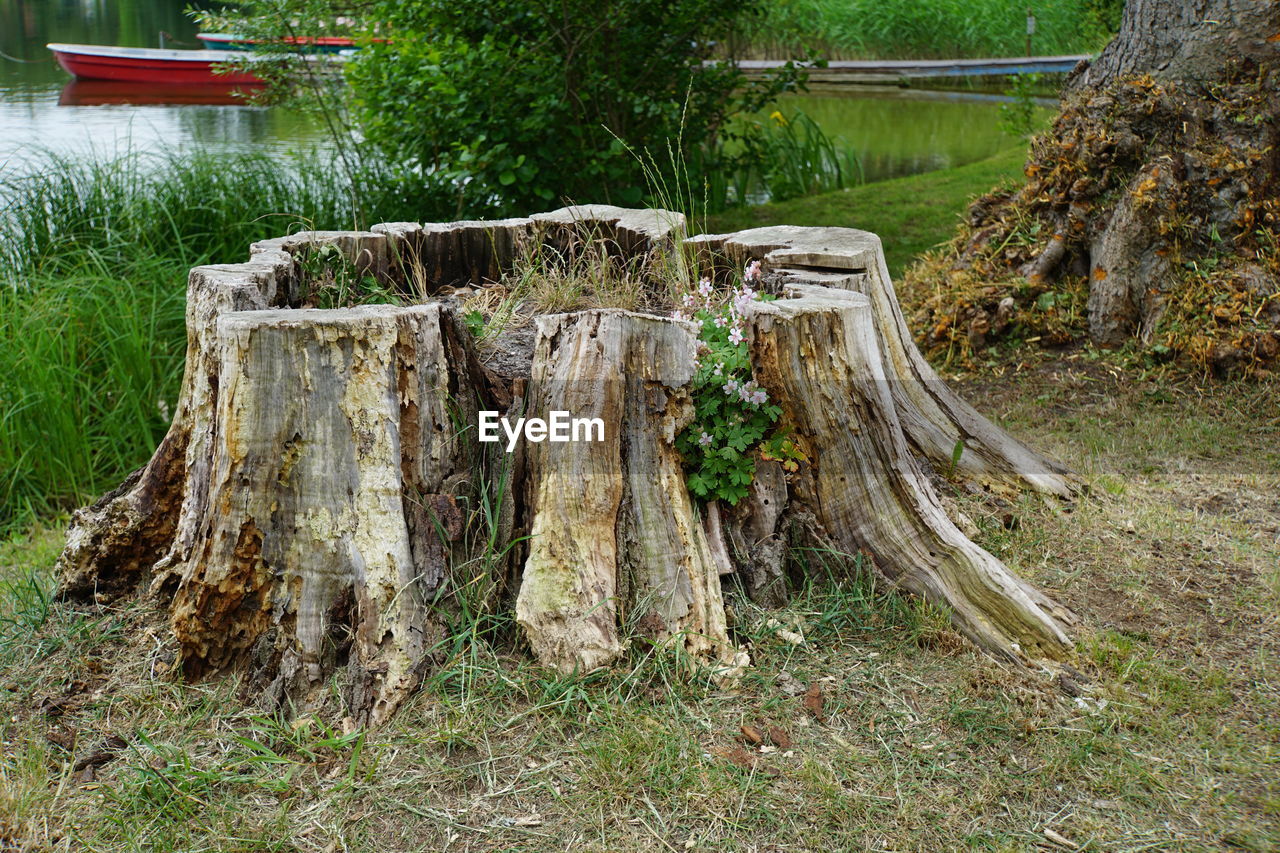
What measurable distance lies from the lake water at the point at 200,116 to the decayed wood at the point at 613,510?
7686 mm

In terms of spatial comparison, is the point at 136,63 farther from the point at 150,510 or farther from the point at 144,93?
the point at 150,510

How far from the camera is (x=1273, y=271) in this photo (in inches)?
194

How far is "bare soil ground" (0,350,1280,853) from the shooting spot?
7.55 ft

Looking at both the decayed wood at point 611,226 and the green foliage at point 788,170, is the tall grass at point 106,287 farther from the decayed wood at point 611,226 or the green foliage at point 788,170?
the green foliage at point 788,170

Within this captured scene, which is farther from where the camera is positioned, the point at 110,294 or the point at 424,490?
the point at 110,294

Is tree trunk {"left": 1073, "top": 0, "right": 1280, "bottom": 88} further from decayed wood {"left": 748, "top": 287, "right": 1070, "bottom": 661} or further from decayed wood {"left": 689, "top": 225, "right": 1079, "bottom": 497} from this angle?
decayed wood {"left": 748, "top": 287, "right": 1070, "bottom": 661}

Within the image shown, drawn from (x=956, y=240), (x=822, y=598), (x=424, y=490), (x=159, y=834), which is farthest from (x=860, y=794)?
(x=956, y=240)

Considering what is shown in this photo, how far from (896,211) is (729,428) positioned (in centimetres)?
622

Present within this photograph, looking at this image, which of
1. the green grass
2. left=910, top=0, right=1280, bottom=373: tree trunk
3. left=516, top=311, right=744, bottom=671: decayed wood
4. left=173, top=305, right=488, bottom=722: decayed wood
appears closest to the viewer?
left=173, top=305, right=488, bottom=722: decayed wood

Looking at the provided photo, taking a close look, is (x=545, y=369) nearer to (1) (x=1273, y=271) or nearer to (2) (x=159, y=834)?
(2) (x=159, y=834)

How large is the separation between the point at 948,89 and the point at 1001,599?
1694cm

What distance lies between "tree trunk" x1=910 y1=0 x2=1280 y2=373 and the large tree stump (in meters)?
2.52

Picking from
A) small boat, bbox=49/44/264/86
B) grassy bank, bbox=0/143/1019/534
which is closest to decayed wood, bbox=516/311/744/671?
grassy bank, bbox=0/143/1019/534

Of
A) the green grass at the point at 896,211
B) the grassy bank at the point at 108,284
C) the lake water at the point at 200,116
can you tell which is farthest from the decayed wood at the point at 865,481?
the lake water at the point at 200,116
